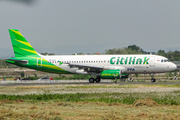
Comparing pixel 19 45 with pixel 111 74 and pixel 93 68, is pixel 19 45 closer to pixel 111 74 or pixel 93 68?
pixel 93 68

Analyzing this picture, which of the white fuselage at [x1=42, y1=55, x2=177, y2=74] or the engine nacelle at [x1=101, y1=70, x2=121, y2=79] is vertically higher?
the white fuselage at [x1=42, y1=55, x2=177, y2=74]

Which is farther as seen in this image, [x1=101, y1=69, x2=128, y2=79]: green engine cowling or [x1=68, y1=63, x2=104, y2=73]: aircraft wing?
[x1=68, y1=63, x2=104, y2=73]: aircraft wing

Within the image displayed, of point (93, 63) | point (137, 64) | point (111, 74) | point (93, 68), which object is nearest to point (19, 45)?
point (93, 63)

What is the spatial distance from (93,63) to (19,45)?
13.2 meters

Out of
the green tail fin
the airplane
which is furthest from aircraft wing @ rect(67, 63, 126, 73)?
the green tail fin

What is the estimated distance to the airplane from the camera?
4406cm

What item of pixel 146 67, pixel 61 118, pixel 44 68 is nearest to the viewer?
pixel 61 118

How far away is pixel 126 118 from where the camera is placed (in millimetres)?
11883

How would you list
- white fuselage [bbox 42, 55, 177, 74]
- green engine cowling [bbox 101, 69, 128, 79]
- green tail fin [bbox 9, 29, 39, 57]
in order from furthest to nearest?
green tail fin [bbox 9, 29, 39, 57] < white fuselage [bbox 42, 55, 177, 74] < green engine cowling [bbox 101, 69, 128, 79]

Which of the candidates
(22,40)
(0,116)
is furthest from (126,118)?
(22,40)

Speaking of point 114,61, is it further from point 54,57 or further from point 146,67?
point 54,57

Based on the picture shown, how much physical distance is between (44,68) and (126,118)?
122 ft

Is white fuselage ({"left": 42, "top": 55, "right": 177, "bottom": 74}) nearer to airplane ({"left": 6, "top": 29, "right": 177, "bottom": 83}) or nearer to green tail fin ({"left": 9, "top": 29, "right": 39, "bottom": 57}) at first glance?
airplane ({"left": 6, "top": 29, "right": 177, "bottom": 83})

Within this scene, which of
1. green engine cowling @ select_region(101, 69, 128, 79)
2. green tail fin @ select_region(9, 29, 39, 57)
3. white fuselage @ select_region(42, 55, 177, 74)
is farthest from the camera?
green tail fin @ select_region(9, 29, 39, 57)
